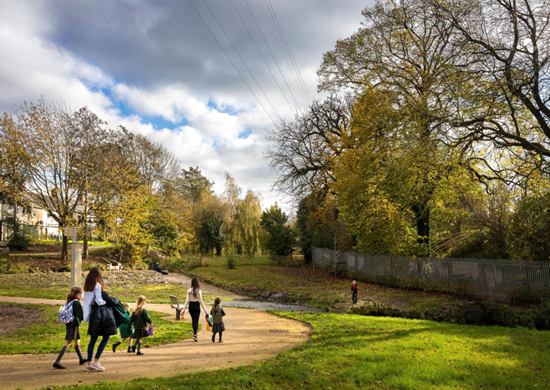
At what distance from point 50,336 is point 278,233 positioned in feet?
111

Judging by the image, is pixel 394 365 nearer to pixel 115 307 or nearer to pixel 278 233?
pixel 115 307

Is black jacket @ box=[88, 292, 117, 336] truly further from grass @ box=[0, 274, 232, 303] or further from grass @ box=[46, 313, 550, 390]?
grass @ box=[0, 274, 232, 303]

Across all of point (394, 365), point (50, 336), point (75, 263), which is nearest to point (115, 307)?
point (50, 336)

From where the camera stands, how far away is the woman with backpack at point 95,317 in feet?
22.3

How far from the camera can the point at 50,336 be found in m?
9.37

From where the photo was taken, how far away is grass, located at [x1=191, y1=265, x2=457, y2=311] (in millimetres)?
19109

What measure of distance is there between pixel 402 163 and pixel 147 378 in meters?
16.5

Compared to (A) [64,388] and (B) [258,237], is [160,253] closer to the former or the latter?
(B) [258,237]

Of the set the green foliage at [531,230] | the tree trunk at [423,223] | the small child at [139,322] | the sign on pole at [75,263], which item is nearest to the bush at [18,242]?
the sign on pole at [75,263]

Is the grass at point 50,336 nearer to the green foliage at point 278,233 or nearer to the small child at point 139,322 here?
the small child at point 139,322

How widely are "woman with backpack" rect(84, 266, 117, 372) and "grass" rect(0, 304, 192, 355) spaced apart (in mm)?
1893

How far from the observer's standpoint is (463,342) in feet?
32.5

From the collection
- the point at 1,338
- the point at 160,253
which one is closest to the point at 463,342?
the point at 1,338

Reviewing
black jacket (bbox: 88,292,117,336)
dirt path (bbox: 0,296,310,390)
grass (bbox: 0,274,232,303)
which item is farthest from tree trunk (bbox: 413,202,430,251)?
black jacket (bbox: 88,292,117,336)
